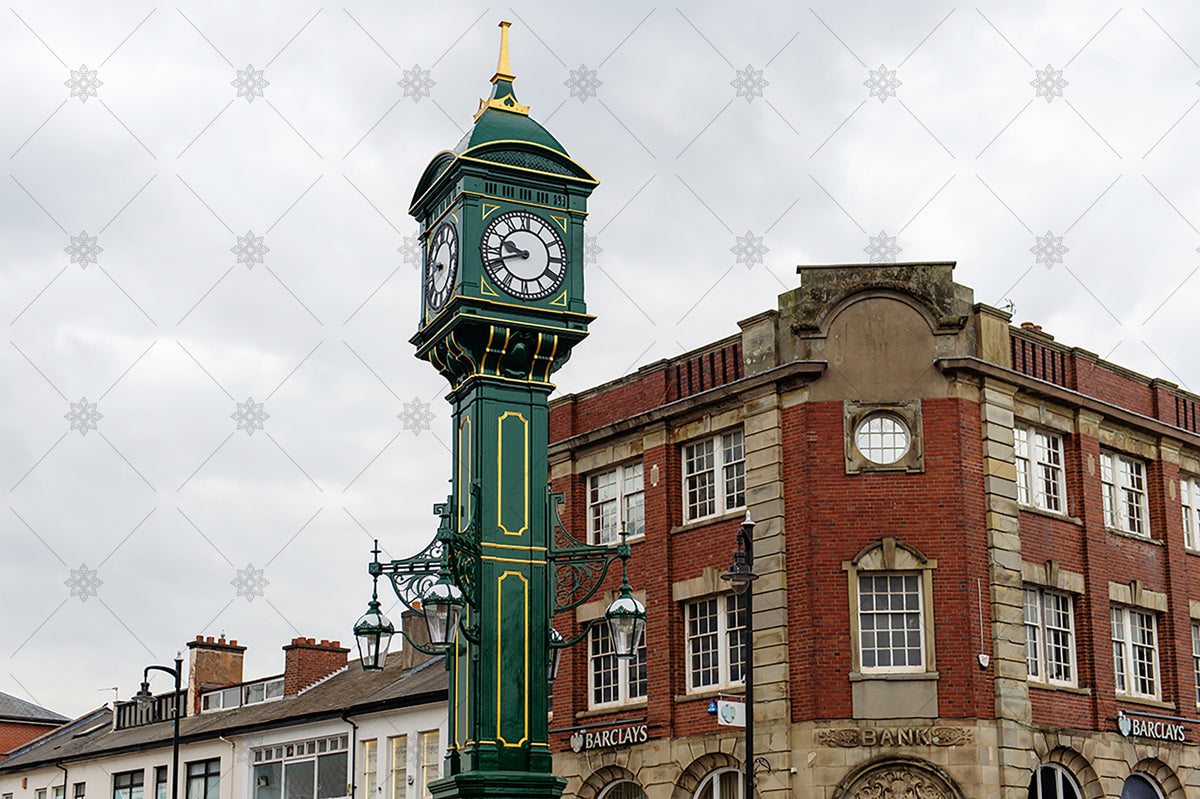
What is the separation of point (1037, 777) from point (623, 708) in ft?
26.7

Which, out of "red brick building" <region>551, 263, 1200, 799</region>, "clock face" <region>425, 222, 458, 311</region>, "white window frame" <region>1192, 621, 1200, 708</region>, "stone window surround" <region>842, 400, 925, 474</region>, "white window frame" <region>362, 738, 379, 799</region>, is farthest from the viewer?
"white window frame" <region>362, 738, 379, 799</region>

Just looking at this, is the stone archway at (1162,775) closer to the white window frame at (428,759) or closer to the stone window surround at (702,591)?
the stone window surround at (702,591)

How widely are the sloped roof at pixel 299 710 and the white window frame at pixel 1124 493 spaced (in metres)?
15.1

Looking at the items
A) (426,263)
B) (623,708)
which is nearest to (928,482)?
(623,708)

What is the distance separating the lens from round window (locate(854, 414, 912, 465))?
28.9 m

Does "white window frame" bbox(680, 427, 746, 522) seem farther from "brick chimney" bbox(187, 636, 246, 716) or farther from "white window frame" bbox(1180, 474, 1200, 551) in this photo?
"brick chimney" bbox(187, 636, 246, 716)

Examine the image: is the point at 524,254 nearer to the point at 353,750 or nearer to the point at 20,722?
the point at 353,750

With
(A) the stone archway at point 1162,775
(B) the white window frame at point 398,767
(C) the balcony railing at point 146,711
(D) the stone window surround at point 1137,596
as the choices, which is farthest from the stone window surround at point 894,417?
(C) the balcony railing at point 146,711

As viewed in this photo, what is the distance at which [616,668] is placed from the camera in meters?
32.5

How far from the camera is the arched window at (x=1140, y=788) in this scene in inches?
1196

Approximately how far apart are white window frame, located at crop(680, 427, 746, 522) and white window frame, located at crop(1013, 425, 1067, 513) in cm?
514

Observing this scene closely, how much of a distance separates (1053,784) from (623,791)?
331 inches

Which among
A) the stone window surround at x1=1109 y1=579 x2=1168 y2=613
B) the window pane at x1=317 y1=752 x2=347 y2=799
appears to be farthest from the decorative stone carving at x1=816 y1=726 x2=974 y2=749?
the window pane at x1=317 y1=752 x2=347 y2=799

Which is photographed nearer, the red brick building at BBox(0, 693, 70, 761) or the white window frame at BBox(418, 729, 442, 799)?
the white window frame at BBox(418, 729, 442, 799)
